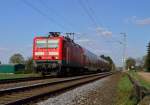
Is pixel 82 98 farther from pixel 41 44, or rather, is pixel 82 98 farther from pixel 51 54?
pixel 41 44

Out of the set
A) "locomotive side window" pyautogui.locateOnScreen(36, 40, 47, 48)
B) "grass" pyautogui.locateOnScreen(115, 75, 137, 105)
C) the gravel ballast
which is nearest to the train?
"locomotive side window" pyautogui.locateOnScreen(36, 40, 47, 48)

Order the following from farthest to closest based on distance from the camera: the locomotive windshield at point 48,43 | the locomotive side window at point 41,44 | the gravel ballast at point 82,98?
the locomotive side window at point 41,44 < the locomotive windshield at point 48,43 < the gravel ballast at point 82,98

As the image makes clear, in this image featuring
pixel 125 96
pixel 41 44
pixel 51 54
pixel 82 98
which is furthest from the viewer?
pixel 41 44

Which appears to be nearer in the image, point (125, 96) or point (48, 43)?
point (125, 96)

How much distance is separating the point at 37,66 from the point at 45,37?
287 cm

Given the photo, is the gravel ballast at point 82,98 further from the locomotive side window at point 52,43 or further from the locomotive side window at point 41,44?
the locomotive side window at point 41,44

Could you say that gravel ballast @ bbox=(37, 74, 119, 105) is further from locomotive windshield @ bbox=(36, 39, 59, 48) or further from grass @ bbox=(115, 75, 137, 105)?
locomotive windshield @ bbox=(36, 39, 59, 48)

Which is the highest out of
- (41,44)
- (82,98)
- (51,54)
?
(41,44)

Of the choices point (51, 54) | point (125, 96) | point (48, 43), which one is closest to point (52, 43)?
point (48, 43)

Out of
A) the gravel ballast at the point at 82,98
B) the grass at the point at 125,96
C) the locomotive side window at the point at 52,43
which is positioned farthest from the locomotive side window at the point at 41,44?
the gravel ballast at the point at 82,98

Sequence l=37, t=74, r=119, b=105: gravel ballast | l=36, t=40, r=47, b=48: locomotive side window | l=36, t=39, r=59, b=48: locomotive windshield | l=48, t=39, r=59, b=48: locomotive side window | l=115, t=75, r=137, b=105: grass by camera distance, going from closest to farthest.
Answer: l=115, t=75, r=137, b=105: grass → l=37, t=74, r=119, b=105: gravel ballast → l=48, t=39, r=59, b=48: locomotive side window → l=36, t=39, r=59, b=48: locomotive windshield → l=36, t=40, r=47, b=48: locomotive side window

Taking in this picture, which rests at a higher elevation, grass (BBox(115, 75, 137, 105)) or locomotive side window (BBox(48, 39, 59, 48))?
locomotive side window (BBox(48, 39, 59, 48))

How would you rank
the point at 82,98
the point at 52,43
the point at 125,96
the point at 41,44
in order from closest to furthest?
the point at 82,98, the point at 125,96, the point at 52,43, the point at 41,44

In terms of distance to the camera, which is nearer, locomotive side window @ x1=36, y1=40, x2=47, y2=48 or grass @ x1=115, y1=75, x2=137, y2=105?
grass @ x1=115, y1=75, x2=137, y2=105
